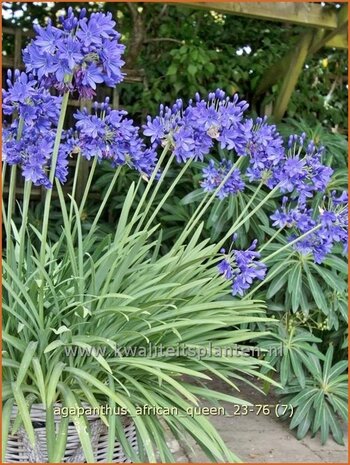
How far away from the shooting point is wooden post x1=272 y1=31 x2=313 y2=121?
3.56 m

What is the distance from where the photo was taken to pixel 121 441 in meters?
1.59

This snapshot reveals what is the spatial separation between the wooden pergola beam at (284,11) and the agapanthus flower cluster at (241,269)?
62.0 inches

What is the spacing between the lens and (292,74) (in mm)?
3625

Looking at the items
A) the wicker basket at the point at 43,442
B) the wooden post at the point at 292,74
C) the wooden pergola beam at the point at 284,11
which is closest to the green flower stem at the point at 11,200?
the wicker basket at the point at 43,442

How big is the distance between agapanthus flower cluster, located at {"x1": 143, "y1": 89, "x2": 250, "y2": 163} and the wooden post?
1.94m

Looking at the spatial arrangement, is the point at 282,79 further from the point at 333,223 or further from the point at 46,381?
the point at 46,381

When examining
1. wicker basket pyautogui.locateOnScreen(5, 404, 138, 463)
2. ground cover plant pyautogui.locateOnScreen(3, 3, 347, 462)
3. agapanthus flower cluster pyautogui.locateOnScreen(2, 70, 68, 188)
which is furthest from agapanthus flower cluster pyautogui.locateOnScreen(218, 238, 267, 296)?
agapanthus flower cluster pyautogui.locateOnScreen(2, 70, 68, 188)

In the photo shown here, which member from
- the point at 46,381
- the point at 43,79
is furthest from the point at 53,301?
the point at 43,79

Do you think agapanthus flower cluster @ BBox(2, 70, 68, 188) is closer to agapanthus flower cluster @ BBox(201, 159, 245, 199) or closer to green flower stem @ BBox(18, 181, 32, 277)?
green flower stem @ BBox(18, 181, 32, 277)

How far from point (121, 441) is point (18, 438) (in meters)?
0.31

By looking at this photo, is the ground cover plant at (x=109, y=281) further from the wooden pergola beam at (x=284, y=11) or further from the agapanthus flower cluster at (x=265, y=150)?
the wooden pergola beam at (x=284, y=11)

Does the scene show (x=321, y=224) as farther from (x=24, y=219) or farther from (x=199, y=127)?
(x=24, y=219)

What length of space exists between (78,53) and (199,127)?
0.48 metres

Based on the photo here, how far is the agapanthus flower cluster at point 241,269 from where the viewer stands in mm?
1946
